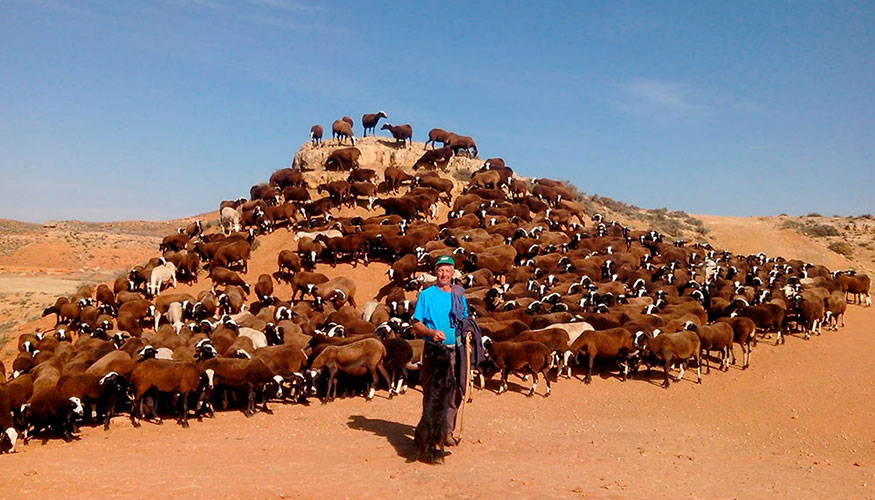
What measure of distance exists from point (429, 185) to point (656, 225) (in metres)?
16.3

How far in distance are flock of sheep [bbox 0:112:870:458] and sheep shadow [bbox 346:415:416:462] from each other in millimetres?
1773

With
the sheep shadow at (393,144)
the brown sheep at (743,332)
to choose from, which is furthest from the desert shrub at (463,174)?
the brown sheep at (743,332)

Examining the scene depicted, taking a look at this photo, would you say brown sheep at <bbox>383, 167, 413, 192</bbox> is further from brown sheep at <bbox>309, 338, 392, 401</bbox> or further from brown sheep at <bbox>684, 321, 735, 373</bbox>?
brown sheep at <bbox>309, 338, 392, 401</bbox>

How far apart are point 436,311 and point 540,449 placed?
104 inches

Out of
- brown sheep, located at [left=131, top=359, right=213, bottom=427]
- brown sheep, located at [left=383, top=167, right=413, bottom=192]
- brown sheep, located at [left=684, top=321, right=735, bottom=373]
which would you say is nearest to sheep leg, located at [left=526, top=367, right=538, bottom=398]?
brown sheep, located at [left=684, top=321, right=735, bottom=373]

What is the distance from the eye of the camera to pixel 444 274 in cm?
766

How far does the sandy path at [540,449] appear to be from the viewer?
6645mm

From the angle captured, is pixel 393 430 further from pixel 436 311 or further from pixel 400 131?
pixel 400 131

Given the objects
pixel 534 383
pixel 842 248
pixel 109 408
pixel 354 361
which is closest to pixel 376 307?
pixel 354 361

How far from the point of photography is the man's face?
25.1 ft

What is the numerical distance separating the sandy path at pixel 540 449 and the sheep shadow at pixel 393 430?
5 centimetres

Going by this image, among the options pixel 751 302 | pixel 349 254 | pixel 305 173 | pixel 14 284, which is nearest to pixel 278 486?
pixel 751 302

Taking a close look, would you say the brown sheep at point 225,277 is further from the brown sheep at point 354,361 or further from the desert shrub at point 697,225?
the desert shrub at point 697,225

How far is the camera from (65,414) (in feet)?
33.6
